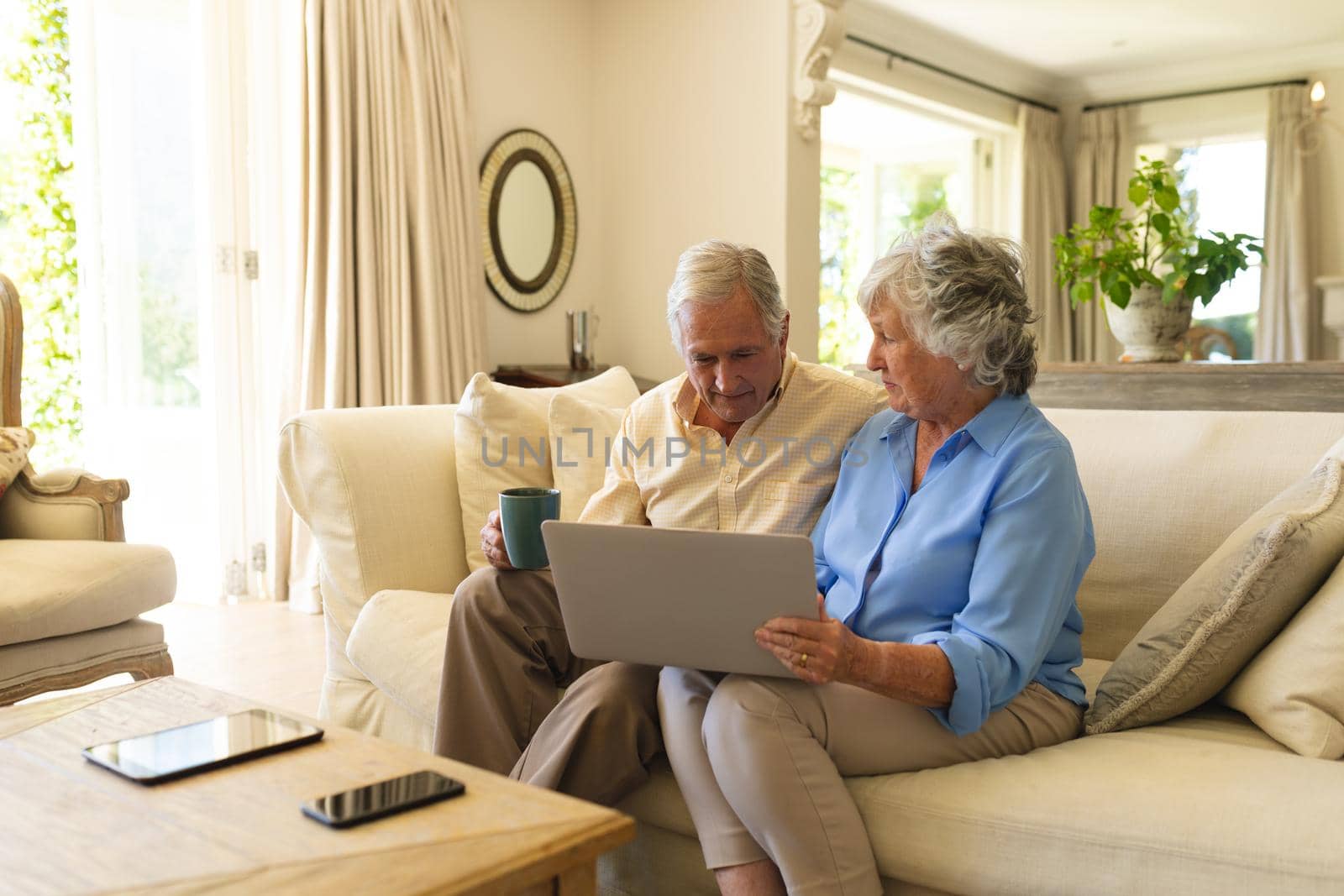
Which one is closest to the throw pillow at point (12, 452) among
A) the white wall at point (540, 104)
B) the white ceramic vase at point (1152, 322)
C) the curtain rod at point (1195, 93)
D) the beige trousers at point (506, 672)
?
the beige trousers at point (506, 672)

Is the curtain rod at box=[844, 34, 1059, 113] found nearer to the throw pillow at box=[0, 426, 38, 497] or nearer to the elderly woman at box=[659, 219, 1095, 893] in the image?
the throw pillow at box=[0, 426, 38, 497]

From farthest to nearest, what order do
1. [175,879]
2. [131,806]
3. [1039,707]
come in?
[1039,707]
[131,806]
[175,879]

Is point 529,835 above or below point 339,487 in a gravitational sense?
below

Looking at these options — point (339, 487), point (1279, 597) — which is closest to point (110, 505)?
point (339, 487)

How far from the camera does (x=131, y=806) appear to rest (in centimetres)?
113

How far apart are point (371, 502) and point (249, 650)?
1.64m

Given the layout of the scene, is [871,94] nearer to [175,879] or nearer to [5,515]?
[5,515]

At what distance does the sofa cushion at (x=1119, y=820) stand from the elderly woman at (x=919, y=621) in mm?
50

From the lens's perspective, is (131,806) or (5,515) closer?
(131,806)

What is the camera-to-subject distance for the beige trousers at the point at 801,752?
1.36 m

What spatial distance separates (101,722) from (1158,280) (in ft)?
9.07

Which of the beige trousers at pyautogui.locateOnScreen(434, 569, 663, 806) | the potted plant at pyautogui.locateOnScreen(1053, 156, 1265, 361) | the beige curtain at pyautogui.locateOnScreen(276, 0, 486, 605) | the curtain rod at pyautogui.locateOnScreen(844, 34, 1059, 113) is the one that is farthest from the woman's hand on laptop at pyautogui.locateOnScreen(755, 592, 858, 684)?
the curtain rod at pyautogui.locateOnScreen(844, 34, 1059, 113)

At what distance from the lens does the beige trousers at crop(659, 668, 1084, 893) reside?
53.7 inches

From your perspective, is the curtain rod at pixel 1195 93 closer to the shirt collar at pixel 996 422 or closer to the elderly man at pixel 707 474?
the elderly man at pixel 707 474
